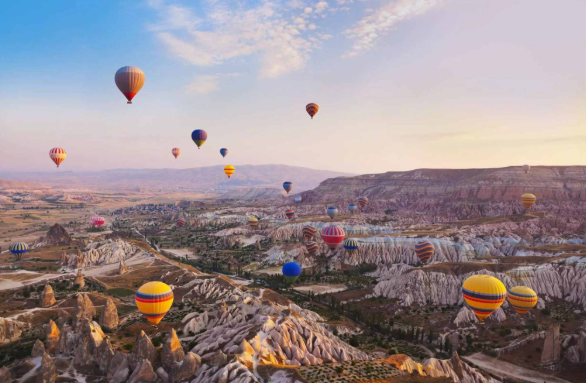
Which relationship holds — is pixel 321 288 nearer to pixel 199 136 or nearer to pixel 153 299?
pixel 199 136

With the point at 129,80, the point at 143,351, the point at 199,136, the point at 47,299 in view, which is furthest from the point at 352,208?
the point at 143,351

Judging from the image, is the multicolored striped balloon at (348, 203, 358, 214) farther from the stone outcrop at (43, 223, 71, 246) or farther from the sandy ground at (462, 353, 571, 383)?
the sandy ground at (462, 353, 571, 383)

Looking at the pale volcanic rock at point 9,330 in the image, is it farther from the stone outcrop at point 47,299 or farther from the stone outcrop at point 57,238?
the stone outcrop at point 57,238

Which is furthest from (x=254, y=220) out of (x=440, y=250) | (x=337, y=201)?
(x=440, y=250)

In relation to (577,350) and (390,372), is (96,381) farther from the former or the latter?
(577,350)

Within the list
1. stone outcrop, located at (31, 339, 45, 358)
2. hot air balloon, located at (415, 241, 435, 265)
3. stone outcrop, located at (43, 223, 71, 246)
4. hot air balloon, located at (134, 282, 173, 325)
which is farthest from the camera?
stone outcrop, located at (43, 223, 71, 246)

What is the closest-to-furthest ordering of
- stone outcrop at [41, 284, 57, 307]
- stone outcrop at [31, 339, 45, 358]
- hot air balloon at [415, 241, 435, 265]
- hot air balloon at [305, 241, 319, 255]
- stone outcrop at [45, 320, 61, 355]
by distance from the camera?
stone outcrop at [31, 339, 45, 358]
stone outcrop at [45, 320, 61, 355]
stone outcrop at [41, 284, 57, 307]
hot air balloon at [415, 241, 435, 265]
hot air balloon at [305, 241, 319, 255]

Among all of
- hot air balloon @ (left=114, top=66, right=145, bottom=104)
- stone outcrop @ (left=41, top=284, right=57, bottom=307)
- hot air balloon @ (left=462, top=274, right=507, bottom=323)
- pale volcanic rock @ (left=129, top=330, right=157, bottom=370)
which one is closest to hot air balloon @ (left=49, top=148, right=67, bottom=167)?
hot air balloon @ (left=114, top=66, right=145, bottom=104)
